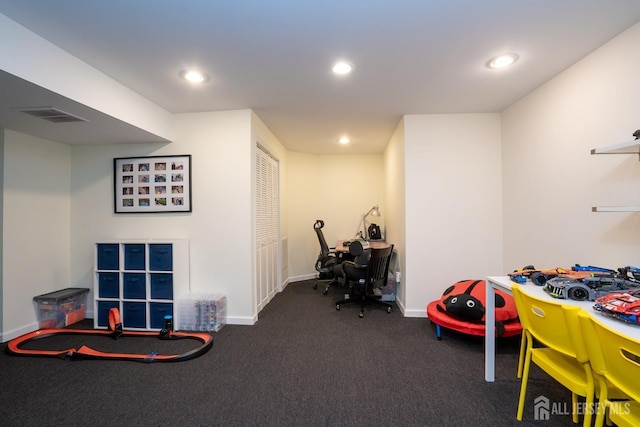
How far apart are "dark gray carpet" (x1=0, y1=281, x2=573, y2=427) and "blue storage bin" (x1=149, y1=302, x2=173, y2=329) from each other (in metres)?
0.27

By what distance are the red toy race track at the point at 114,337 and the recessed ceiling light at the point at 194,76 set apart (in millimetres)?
2418

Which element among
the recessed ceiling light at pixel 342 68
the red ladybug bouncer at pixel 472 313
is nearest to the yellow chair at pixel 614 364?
the red ladybug bouncer at pixel 472 313

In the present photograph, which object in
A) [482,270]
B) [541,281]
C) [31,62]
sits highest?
[31,62]

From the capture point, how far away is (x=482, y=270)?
312cm

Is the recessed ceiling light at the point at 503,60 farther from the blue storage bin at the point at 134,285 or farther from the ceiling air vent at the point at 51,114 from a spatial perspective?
the blue storage bin at the point at 134,285

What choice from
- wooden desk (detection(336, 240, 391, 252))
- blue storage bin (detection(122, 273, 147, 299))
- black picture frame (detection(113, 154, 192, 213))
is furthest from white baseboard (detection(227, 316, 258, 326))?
wooden desk (detection(336, 240, 391, 252))

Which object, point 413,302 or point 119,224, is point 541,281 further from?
point 119,224

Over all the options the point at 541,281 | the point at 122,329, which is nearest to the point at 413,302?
the point at 541,281

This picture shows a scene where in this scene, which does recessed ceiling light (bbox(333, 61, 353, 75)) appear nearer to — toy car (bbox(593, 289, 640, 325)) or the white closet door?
the white closet door

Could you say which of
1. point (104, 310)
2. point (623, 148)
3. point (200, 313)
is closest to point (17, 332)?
point (104, 310)

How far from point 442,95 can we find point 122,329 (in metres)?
4.24

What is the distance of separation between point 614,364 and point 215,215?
320 cm

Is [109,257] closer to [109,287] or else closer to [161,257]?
[109,287]

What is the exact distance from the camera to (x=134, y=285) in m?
2.96
